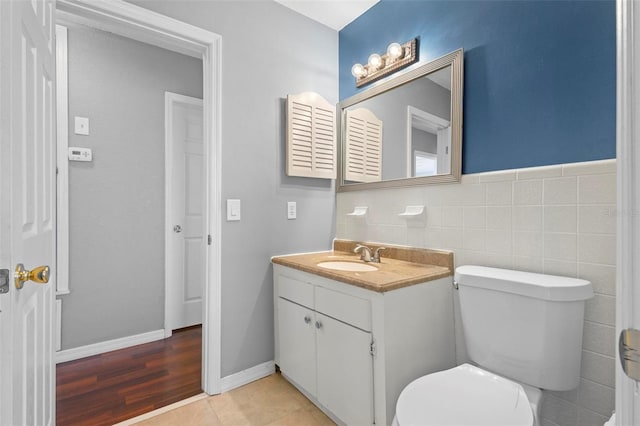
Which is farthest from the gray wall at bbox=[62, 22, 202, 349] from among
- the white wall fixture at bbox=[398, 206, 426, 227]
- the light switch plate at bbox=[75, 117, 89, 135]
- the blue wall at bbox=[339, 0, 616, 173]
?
the blue wall at bbox=[339, 0, 616, 173]

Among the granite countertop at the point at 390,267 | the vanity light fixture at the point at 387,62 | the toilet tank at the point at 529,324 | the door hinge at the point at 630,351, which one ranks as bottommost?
the toilet tank at the point at 529,324

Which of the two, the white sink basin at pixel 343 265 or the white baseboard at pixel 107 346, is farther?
the white baseboard at pixel 107 346

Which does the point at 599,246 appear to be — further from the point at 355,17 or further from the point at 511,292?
the point at 355,17

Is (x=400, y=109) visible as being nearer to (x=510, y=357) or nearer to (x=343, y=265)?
(x=343, y=265)

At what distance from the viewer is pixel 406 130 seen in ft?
5.94

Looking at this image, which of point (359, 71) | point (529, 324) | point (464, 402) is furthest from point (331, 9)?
point (464, 402)

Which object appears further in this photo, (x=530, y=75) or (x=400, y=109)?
(x=400, y=109)

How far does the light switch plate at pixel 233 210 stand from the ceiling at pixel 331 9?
1.35 m

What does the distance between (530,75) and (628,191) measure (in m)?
1.17

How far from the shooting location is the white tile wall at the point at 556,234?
1.11m

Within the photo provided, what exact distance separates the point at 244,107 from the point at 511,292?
1.66 metres

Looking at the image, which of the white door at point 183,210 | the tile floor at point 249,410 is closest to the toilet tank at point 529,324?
the tile floor at point 249,410

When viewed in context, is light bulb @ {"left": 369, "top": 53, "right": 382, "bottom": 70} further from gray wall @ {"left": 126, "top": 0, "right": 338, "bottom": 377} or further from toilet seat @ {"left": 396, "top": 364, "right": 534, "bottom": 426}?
toilet seat @ {"left": 396, "top": 364, "right": 534, "bottom": 426}

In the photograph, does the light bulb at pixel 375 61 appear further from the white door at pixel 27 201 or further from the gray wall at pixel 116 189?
the gray wall at pixel 116 189
